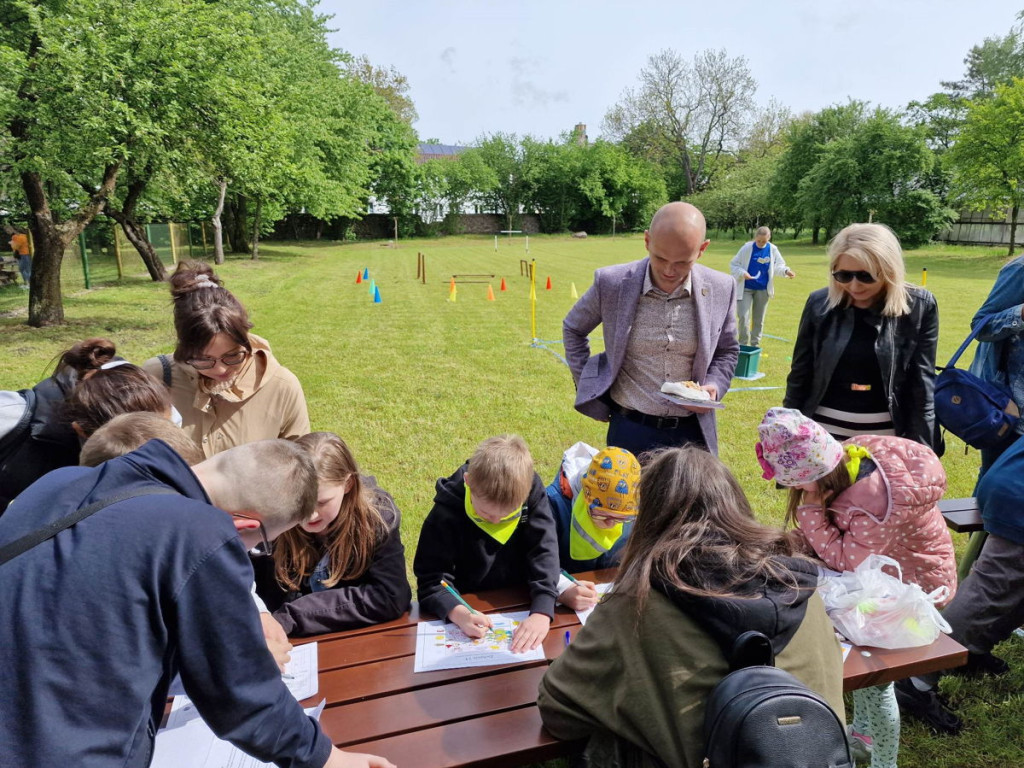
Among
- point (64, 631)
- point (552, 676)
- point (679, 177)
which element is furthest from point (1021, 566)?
point (679, 177)

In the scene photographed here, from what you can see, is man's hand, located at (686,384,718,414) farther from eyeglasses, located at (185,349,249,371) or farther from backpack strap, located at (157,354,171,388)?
backpack strap, located at (157,354,171,388)

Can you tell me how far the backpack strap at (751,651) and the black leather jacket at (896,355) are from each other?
7.75 feet

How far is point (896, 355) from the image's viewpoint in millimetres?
3375

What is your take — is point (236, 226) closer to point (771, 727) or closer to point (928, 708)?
point (928, 708)

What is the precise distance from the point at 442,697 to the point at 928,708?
90.0 inches

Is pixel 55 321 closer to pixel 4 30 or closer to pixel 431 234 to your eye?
pixel 4 30

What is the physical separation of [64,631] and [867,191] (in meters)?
40.1

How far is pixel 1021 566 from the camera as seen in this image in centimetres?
262

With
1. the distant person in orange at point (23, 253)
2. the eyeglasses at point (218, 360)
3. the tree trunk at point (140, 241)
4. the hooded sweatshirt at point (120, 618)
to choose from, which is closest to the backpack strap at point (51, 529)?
the hooded sweatshirt at point (120, 618)

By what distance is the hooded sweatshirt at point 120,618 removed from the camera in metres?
1.14

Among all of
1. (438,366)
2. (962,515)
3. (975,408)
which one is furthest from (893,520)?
(438,366)

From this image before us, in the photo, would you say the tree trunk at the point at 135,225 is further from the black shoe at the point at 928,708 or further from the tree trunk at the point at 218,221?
the black shoe at the point at 928,708

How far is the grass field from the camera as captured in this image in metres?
4.86

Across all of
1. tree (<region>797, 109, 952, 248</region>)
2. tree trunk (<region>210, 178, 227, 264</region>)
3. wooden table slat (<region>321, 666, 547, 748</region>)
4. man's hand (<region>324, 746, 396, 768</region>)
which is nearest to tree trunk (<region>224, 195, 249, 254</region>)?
tree trunk (<region>210, 178, 227, 264</region>)
